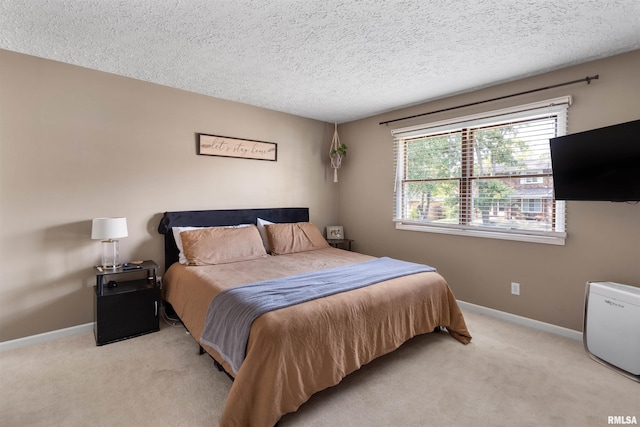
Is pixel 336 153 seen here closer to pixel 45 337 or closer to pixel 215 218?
pixel 215 218

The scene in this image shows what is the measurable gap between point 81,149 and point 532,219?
170 inches

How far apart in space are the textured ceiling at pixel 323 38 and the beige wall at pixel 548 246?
8.6 inches

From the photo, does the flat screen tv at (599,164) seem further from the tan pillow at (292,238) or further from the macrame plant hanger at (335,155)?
the macrame plant hanger at (335,155)

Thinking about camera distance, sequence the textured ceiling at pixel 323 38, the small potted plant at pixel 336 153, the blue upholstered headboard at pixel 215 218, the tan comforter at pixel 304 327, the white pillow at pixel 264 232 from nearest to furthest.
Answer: the tan comforter at pixel 304 327 → the textured ceiling at pixel 323 38 → the blue upholstered headboard at pixel 215 218 → the white pillow at pixel 264 232 → the small potted plant at pixel 336 153

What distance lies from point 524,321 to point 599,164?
161 cm

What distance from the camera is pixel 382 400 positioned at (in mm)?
1945

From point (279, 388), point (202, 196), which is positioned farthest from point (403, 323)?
point (202, 196)

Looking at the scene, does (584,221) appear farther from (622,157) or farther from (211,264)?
(211,264)

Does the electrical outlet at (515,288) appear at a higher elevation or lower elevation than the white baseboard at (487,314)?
higher

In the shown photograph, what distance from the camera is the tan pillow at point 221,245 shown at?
9.95 feet

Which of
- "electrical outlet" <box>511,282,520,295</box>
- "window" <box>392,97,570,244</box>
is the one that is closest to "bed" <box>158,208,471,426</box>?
"electrical outlet" <box>511,282,520,295</box>

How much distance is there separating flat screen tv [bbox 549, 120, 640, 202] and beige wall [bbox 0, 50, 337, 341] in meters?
3.38

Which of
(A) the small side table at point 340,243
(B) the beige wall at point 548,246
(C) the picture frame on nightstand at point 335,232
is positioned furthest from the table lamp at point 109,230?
(B) the beige wall at point 548,246

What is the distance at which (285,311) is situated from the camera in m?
1.84
